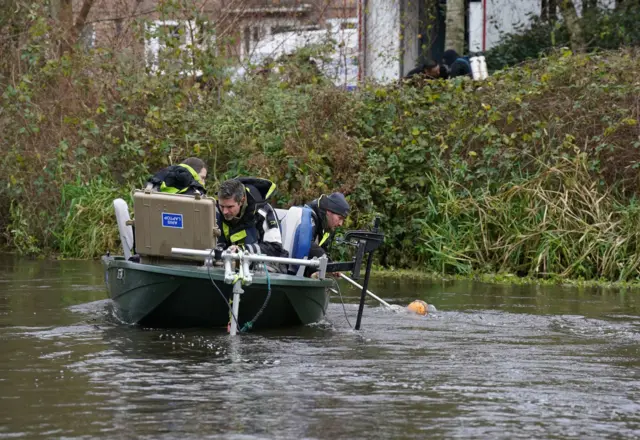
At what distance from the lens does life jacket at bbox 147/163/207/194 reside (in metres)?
12.1

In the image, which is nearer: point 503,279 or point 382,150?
point 503,279

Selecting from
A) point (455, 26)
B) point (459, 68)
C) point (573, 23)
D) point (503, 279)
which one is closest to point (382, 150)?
point (459, 68)

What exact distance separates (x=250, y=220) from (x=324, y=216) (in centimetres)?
84

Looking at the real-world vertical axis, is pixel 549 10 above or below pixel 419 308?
above

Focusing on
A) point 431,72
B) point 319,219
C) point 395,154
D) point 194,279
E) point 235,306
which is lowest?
point 235,306

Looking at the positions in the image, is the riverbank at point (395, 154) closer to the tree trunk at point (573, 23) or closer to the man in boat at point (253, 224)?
the tree trunk at point (573, 23)

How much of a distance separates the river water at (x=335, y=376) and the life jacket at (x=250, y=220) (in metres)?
0.95

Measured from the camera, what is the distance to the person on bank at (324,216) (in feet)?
40.3

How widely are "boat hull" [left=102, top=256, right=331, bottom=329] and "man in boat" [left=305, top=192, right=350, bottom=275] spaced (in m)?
0.56

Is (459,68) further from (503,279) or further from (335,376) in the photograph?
(335,376)

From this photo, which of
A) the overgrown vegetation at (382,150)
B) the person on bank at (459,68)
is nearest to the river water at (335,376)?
the overgrown vegetation at (382,150)

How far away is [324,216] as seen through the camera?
12414mm

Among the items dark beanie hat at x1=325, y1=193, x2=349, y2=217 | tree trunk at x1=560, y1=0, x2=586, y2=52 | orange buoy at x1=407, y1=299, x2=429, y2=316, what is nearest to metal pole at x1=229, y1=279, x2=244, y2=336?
dark beanie hat at x1=325, y1=193, x2=349, y2=217

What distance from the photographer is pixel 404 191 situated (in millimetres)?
19312
